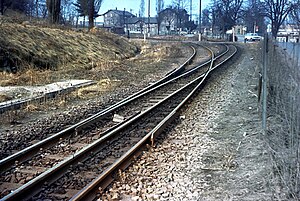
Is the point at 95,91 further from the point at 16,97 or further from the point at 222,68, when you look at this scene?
the point at 222,68

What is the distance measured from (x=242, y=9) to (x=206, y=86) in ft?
251

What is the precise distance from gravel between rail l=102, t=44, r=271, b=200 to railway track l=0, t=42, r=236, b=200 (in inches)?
18.9

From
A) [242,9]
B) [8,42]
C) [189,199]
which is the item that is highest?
[242,9]

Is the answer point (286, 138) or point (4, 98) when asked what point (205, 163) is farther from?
point (4, 98)

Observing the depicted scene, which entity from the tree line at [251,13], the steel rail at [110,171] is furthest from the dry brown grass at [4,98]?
the tree line at [251,13]

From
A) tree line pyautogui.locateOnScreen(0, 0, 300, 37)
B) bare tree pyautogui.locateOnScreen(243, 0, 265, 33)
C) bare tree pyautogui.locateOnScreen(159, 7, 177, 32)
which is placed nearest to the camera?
tree line pyautogui.locateOnScreen(0, 0, 300, 37)

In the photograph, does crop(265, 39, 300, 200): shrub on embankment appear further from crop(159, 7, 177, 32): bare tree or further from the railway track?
crop(159, 7, 177, 32): bare tree

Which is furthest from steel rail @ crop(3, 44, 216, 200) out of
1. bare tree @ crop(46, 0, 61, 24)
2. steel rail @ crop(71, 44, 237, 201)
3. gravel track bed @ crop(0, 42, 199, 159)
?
bare tree @ crop(46, 0, 61, 24)

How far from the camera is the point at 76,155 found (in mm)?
6723

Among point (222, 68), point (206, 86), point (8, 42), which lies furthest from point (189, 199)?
point (222, 68)

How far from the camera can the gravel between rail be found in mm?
5625

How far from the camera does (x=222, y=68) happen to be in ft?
70.5

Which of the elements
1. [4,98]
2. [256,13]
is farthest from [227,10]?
[4,98]

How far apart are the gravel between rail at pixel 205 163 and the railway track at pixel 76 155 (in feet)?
1.57
